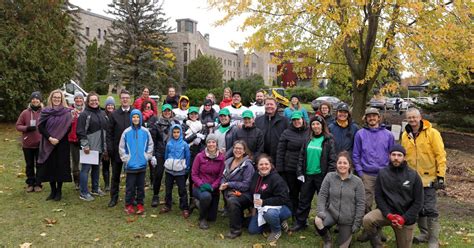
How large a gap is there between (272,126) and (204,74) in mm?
41104

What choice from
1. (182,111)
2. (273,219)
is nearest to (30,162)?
(182,111)

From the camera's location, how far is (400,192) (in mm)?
4938

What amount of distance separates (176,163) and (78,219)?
5.58 ft

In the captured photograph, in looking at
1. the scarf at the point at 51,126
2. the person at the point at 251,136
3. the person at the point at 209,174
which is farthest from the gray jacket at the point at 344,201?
the scarf at the point at 51,126

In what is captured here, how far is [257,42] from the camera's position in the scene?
1112cm

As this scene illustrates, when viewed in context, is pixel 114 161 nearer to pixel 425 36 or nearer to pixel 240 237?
pixel 240 237

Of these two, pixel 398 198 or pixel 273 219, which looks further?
pixel 273 219

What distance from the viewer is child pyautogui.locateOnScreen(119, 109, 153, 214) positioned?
6406 mm

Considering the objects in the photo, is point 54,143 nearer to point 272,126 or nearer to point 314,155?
point 272,126

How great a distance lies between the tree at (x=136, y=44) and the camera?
22.1 m

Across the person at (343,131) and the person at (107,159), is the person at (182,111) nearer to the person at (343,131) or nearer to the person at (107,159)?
the person at (107,159)

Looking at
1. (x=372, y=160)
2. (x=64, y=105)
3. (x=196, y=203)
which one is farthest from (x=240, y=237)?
(x=64, y=105)

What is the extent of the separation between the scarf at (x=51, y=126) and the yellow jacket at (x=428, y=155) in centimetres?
564

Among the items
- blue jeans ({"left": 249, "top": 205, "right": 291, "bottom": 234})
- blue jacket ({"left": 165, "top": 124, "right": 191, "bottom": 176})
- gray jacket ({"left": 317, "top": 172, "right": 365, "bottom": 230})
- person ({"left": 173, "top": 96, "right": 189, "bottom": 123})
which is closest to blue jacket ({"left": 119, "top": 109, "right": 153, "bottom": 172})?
blue jacket ({"left": 165, "top": 124, "right": 191, "bottom": 176})
